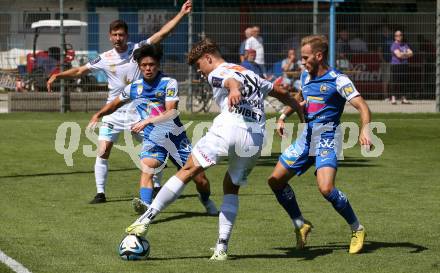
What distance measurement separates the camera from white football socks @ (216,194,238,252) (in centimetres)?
912

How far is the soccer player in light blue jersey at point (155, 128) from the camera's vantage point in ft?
38.1

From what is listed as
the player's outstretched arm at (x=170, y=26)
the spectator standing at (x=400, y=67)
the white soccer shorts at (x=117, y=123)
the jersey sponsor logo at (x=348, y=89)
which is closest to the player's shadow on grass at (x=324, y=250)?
the jersey sponsor logo at (x=348, y=89)

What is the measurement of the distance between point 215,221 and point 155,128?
48.2 inches

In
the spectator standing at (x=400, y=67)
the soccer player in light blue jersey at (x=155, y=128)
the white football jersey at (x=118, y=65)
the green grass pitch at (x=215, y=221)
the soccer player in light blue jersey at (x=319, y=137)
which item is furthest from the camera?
the spectator standing at (x=400, y=67)

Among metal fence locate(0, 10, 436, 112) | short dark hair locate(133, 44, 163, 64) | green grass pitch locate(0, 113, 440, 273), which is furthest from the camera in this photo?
metal fence locate(0, 10, 436, 112)

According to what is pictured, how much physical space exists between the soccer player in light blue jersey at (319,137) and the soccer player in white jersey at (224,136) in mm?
674

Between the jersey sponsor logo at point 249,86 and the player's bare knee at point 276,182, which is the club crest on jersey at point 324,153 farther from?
the jersey sponsor logo at point 249,86

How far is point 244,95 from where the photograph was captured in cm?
901

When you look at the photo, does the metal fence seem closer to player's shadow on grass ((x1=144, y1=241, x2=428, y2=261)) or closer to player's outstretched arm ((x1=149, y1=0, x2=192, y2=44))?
player's outstretched arm ((x1=149, y1=0, x2=192, y2=44))

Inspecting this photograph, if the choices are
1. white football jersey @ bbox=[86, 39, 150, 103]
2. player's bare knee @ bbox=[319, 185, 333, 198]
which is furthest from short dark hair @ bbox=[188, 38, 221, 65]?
white football jersey @ bbox=[86, 39, 150, 103]

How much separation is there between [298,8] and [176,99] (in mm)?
20845

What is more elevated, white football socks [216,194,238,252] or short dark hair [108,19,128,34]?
short dark hair [108,19,128,34]

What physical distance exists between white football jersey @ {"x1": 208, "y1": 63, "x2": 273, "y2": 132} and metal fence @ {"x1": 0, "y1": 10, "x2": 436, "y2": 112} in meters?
17.7

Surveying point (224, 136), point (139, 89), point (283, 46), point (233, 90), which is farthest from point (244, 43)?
point (233, 90)
